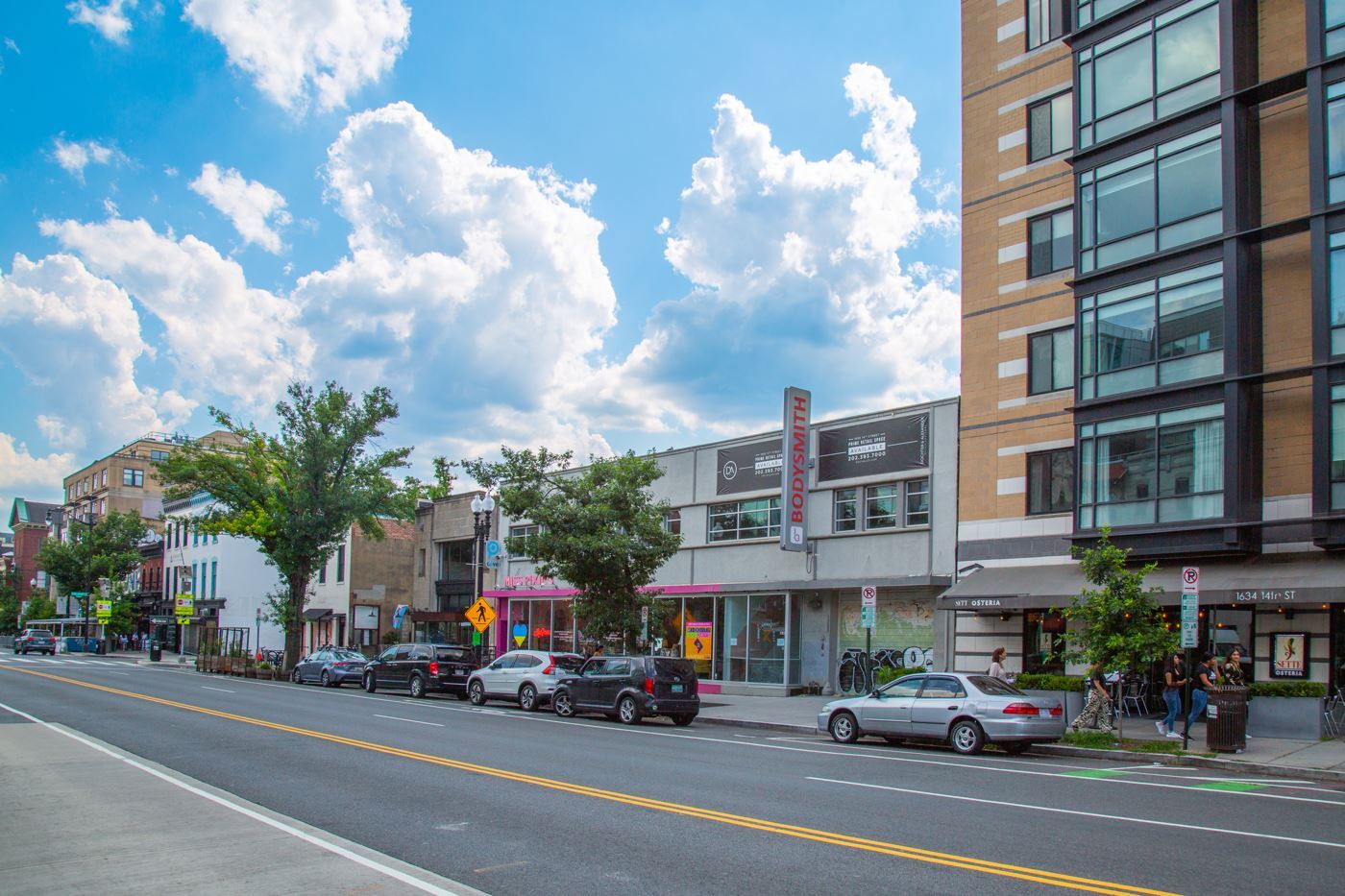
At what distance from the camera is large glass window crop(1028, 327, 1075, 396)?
2627 centimetres

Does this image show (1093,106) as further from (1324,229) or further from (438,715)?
(438,715)

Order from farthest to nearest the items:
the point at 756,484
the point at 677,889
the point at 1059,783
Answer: the point at 756,484 → the point at 1059,783 → the point at 677,889

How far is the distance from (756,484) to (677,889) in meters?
26.9

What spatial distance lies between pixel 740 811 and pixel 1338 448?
15154mm

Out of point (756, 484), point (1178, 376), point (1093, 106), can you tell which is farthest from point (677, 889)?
point (756, 484)

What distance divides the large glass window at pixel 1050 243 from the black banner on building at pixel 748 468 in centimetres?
1002

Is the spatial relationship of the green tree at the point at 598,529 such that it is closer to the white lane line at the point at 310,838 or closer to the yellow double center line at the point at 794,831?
the yellow double center line at the point at 794,831

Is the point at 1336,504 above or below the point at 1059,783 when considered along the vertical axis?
above

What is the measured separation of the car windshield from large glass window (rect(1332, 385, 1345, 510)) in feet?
23.8

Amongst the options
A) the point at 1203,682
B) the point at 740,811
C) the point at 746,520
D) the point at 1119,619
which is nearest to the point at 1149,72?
the point at 1119,619

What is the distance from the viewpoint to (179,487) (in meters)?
48.5

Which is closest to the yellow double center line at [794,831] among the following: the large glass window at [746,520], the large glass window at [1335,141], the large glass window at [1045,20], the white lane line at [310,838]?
the white lane line at [310,838]

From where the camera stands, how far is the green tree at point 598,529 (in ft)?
97.7

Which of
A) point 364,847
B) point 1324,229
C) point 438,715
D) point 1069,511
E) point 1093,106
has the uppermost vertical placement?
point 1093,106
